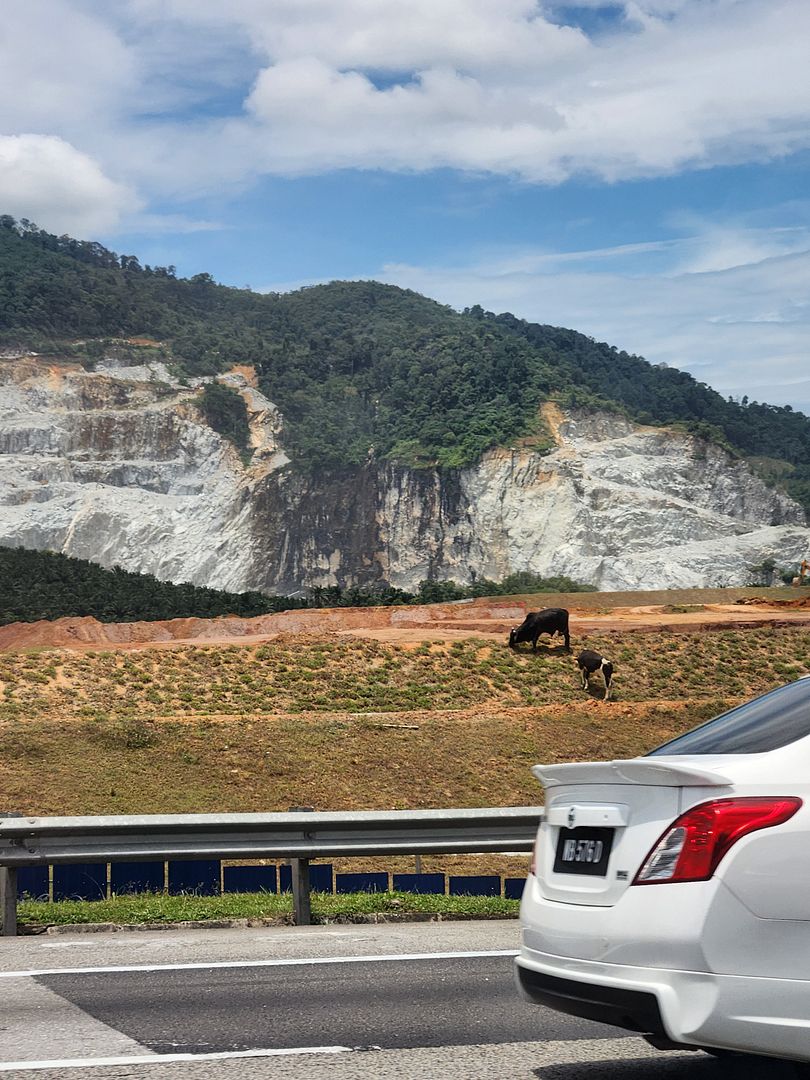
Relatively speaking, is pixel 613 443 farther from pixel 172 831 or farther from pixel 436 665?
pixel 172 831

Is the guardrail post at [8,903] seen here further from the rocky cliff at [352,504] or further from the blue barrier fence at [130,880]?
the rocky cliff at [352,504]

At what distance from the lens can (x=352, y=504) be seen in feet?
346

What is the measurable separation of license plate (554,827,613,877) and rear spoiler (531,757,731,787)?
19 cm

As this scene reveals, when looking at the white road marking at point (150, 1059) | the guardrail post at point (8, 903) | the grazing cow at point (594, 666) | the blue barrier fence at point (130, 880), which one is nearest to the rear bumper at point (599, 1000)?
the white road marking at point (150, 1059)

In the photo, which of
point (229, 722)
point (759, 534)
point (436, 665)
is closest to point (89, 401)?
point (759, 534)

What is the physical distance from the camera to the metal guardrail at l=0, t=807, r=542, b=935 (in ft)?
32.0

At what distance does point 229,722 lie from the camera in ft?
105

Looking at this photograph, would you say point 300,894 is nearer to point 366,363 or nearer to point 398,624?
point 398,624

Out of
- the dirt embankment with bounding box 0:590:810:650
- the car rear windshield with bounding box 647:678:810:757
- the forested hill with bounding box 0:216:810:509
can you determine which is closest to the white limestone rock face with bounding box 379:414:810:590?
the forested hill with bounding box 0:216:810:509

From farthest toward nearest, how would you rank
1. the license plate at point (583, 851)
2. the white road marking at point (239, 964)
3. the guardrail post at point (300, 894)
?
the guardrail post at point (300, 894) < the white road marking at point (239, 964) < the license plate at point (583, 851)

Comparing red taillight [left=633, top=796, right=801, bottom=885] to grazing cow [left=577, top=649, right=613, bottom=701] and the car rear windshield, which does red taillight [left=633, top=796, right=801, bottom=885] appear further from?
grazing cow [left=577, top=649, right=613, bottom=701]

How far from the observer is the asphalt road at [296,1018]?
5574 millimetres

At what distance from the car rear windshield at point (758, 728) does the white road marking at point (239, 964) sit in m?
3.23

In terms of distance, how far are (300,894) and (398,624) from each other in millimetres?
46449
